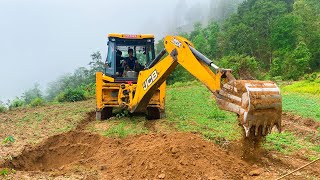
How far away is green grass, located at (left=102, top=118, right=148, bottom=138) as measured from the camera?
11.1 metres

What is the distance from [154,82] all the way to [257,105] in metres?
4.45

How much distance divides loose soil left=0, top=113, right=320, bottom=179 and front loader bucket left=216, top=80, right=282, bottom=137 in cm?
83

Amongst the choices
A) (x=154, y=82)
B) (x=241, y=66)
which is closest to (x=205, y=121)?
(x=154, y=82)

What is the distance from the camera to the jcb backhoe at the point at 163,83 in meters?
6.95

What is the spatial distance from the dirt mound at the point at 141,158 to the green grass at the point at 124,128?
701 mm

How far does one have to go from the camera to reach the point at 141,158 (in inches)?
316

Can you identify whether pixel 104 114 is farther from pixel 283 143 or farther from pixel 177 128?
pixel 283 143

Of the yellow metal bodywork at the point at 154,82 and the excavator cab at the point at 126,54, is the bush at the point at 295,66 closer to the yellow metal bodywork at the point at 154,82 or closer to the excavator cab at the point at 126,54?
the excavator cab at the point at 126,54

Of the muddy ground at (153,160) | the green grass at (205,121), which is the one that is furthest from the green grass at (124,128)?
the green grass at (205,121)

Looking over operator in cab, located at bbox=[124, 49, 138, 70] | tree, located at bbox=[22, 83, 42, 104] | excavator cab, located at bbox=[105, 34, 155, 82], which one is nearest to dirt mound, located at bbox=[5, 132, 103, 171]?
excavator cab, located at bbox=[105, 34, 155, 82]

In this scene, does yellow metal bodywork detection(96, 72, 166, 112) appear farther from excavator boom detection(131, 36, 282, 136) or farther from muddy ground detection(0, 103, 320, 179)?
excavator boom detection(131, 36, 282, 136)

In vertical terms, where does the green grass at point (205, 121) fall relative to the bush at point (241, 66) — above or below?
below

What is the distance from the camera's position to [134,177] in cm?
740

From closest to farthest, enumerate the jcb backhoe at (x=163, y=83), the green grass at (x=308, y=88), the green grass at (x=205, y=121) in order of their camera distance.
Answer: the jcb backhoe at (x=163, y=83)
the green grass at (x=205, y=121)
the green grass at (x=308, y=88)
